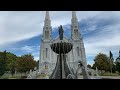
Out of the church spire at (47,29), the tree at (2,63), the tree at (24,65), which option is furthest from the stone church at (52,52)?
the tree at (2,63)

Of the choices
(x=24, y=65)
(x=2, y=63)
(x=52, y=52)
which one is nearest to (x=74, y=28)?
(x=52, y=52)

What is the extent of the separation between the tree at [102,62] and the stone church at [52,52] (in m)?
6.56

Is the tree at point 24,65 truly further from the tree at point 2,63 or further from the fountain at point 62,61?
the fountain at point 62,61

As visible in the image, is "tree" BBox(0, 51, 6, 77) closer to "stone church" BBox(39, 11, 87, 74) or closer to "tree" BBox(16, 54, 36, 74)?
"tree" BBox(16, 54, 36, 74)

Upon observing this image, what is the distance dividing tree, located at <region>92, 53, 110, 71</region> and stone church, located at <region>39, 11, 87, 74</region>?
6.56 metres

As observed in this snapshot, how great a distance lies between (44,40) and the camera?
40.6 m

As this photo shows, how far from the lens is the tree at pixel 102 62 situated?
28698 millimetres

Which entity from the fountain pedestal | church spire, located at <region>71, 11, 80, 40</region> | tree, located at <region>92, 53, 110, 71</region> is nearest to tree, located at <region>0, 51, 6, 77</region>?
the fountain pedestal

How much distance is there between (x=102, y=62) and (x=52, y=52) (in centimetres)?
1273

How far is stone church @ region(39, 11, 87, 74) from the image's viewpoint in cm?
3703
